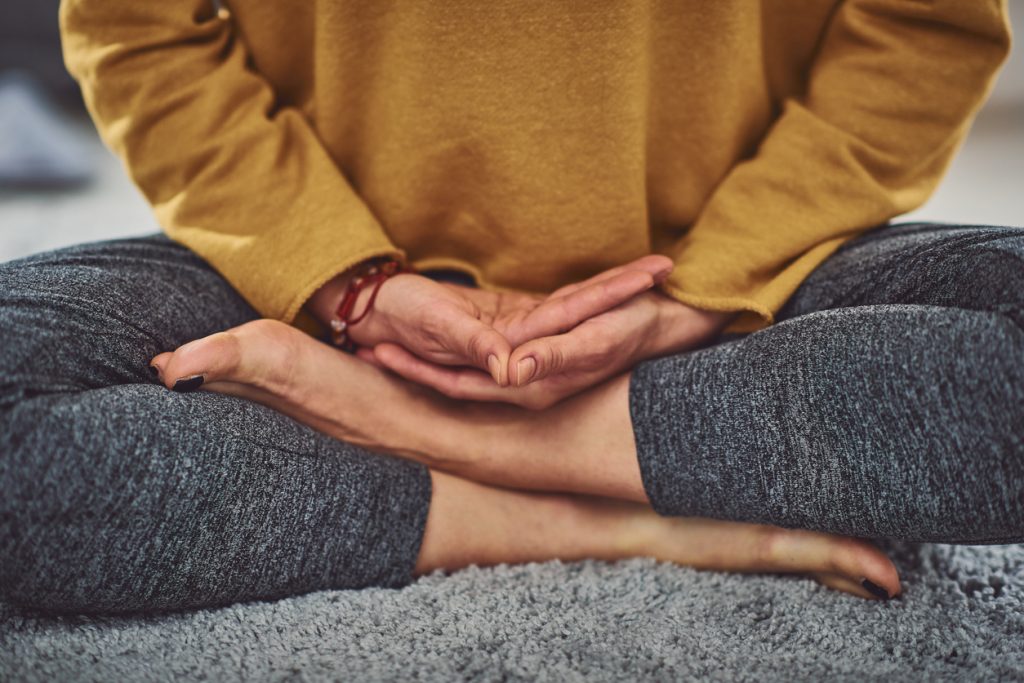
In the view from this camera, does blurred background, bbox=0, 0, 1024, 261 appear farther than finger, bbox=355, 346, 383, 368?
Result: Yes

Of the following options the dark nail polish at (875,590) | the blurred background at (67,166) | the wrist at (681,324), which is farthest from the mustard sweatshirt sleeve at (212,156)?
the blurred background at (67,166)

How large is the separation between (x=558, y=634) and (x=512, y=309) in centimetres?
28

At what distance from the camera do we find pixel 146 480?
1.72 ft

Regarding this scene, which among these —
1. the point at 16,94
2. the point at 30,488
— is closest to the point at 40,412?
the point at 30,488

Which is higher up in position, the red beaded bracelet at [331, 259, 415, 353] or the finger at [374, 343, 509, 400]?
the red beaded bracelet at [331, 259, 415, 353]

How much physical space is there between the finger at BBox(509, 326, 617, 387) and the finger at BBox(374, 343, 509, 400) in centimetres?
6

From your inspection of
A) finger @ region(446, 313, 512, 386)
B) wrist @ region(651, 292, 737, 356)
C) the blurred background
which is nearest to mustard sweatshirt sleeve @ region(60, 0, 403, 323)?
finger @ region(446, 313, 512, 386)

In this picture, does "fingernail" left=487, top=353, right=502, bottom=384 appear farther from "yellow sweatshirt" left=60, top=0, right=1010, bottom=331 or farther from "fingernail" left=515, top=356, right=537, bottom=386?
"yellow sweatshirt" left=60, top=0, right=1010, bottom=331

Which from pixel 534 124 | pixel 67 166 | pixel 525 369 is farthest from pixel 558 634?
pixel 67 166

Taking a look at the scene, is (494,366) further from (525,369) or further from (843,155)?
(843,155)

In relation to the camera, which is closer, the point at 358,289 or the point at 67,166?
the point at 358,289

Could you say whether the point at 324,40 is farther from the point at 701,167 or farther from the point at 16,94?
the point at 16,94

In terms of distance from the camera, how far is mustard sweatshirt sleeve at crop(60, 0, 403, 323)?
68 centimetres

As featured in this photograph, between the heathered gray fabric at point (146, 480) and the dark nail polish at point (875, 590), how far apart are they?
33cm
